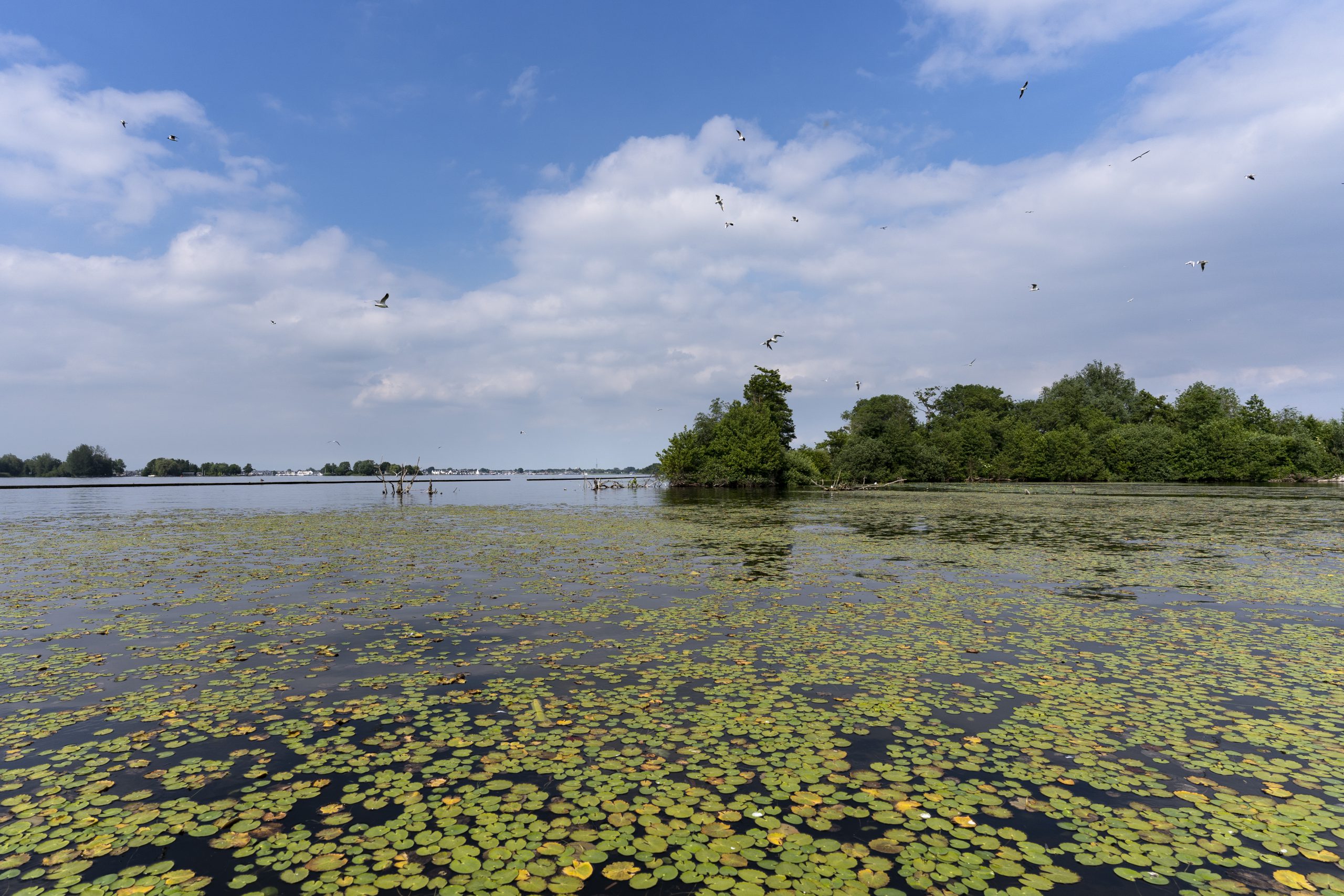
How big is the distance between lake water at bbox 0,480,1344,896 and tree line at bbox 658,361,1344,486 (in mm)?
70437

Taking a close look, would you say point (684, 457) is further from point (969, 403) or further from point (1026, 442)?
point (969, 403)

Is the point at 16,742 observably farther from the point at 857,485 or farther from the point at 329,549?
the point at 857,485

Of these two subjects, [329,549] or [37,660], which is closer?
[37,660]

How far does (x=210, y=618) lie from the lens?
12.5 m

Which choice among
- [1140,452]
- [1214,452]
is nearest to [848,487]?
[1140,452]

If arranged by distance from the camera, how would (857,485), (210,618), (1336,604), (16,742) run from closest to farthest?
1. (16,742)
2. (210,618)
3. (1336,604)
4. (857,485)

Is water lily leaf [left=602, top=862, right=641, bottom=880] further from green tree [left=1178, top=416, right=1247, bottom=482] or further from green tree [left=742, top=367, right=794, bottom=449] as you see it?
green tree [left=1178, top=416, right=1247, bottom=482]

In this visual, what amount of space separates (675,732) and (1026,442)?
421ft

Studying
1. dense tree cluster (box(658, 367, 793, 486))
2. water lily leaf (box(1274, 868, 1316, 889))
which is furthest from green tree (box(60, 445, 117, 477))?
water lily leaf (box(1274, 868, 1316, 889))

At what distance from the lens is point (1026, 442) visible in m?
117

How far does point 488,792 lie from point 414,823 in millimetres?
693

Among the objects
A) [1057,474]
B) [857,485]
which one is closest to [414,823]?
[857,485]

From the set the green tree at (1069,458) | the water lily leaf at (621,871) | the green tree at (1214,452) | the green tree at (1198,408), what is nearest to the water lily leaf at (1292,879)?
the water lily leaf at (621,871)

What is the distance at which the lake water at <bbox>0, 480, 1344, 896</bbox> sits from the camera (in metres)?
4.68
